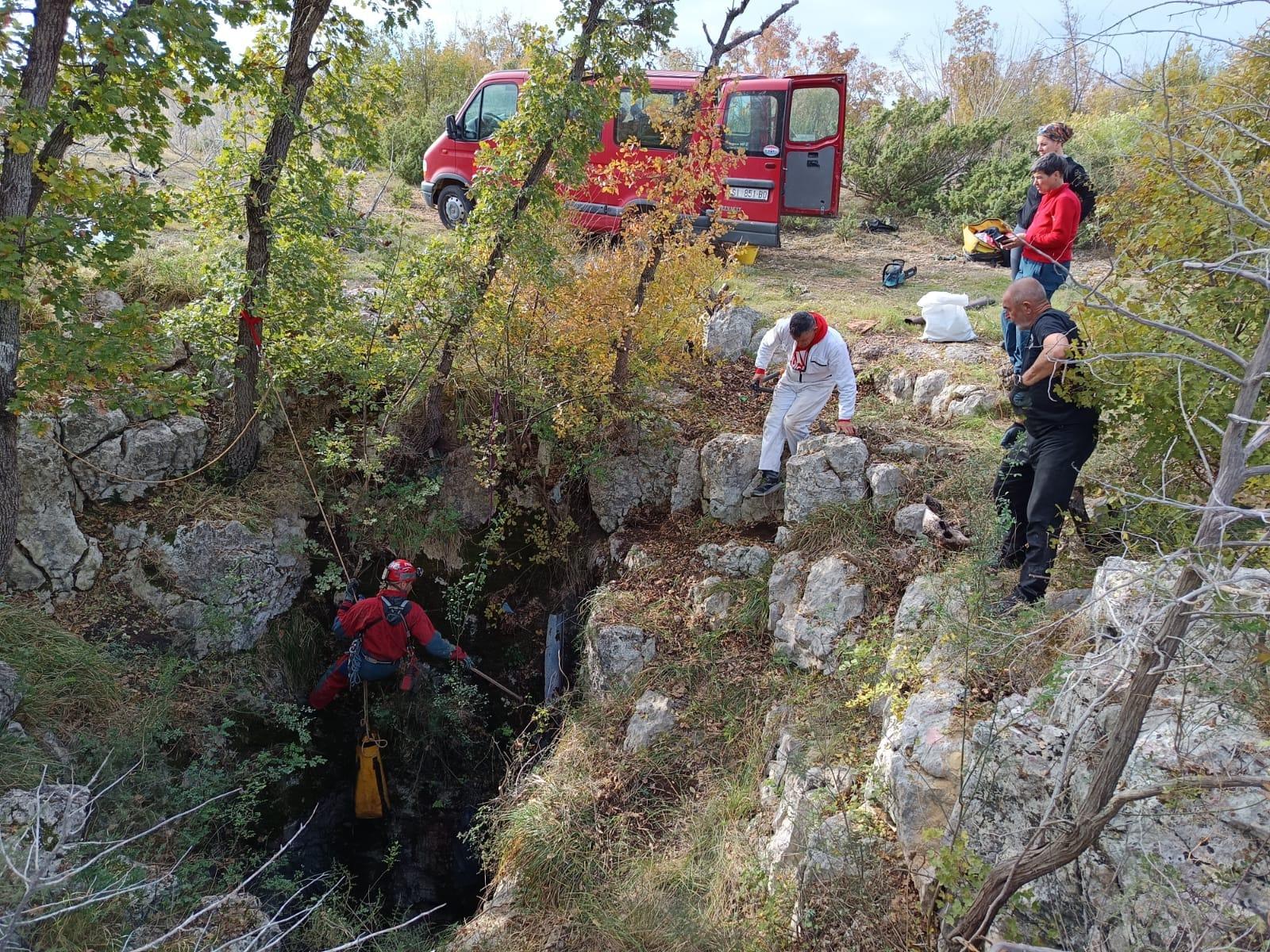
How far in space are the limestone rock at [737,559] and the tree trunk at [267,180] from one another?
12.6ft

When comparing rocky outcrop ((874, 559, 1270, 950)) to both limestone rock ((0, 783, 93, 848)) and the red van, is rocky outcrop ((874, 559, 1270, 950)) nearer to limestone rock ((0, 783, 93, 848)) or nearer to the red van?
limestone rock ((0, 783, 93, 848))

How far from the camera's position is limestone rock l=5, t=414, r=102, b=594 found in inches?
233

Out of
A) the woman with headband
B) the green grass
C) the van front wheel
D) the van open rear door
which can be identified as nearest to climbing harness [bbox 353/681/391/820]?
the green grass

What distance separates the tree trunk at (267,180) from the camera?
5.40 meters

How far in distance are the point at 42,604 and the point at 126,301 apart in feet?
9.42

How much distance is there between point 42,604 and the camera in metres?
5.91

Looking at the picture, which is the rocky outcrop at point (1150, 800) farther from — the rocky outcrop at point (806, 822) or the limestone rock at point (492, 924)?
the limestone rock at point (492, 924)

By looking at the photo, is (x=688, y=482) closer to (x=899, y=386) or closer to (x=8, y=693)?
(x=899, y=386)

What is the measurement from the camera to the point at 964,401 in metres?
6.66

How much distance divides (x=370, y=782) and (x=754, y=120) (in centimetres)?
834

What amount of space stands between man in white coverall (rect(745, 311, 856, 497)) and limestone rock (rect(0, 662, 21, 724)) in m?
5.15

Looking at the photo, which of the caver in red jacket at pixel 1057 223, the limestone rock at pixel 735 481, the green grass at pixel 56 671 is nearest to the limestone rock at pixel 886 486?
the limestone rock at pixel 735 481

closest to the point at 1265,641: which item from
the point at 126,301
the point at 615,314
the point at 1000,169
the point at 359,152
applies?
the point at 615,314

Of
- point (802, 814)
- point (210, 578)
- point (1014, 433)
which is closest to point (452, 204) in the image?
point (210, 578)
